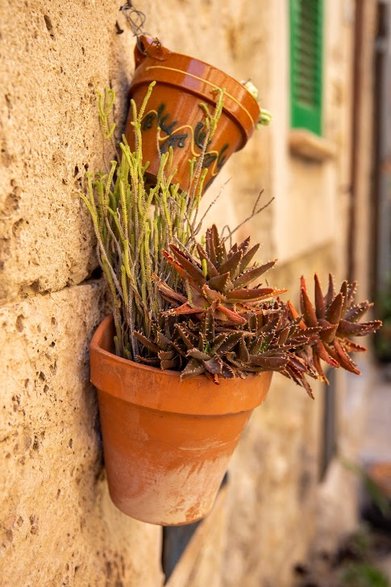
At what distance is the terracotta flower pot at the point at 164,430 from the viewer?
1.17m

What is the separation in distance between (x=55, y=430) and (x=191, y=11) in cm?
114

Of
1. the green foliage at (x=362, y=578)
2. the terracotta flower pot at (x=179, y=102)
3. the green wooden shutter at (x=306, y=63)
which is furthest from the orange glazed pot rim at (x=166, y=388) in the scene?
the green foliage at (x=362, y=578)

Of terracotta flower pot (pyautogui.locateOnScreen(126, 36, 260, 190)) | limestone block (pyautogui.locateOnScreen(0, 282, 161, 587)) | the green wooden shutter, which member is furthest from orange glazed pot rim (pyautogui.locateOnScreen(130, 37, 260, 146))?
the green wooden shutter

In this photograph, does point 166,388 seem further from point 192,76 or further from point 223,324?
point 192,76

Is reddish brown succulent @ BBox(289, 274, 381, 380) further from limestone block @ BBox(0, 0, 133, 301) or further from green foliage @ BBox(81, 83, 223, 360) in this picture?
limestone block @ BBox(0, 0, 133, 301)

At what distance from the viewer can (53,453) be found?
3.88ft

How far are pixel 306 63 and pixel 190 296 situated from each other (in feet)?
7.55

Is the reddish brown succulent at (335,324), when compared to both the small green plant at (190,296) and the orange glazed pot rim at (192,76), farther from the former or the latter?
the orange glazed pot rim at (192,76)

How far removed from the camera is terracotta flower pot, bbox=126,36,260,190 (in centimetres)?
128

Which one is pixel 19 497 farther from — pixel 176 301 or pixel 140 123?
pixel 140 123

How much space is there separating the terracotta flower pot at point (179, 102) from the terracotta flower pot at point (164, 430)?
32 centimetres

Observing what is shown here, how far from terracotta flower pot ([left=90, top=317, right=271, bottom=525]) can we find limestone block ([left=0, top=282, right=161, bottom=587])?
0.13ft

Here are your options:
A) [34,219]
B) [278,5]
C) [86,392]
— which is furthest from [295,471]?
[34,219]

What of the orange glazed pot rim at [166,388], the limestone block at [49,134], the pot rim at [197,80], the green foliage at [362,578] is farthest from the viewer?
the green foliage at [362,578]
